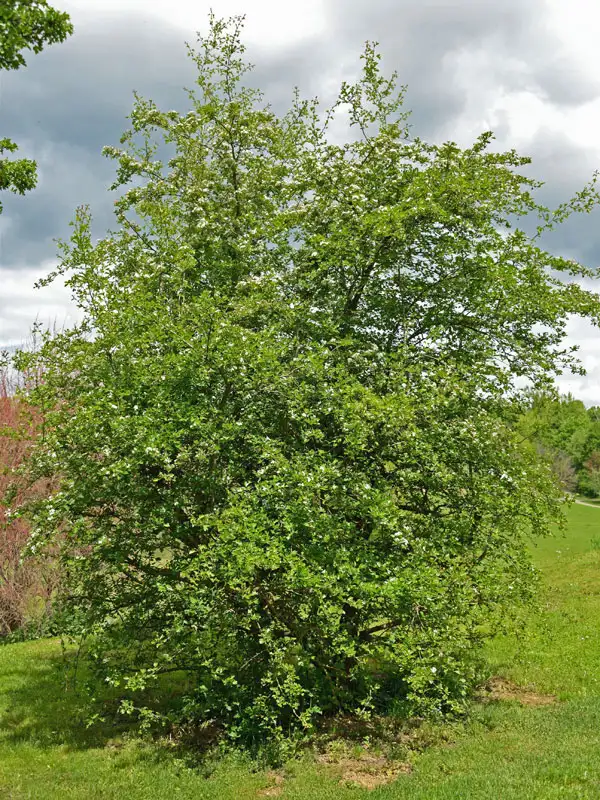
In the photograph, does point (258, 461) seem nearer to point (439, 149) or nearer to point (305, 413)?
point (305, 413)

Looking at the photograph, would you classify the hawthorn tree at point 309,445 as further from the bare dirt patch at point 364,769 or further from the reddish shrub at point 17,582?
the reddish shrub at point 17,582

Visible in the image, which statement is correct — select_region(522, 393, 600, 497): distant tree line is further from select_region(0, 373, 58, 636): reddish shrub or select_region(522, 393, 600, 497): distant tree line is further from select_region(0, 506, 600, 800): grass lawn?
select_region(0, 506, 600, 800): grass lawn

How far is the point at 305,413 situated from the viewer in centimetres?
983

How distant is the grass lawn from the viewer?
8.60 metres

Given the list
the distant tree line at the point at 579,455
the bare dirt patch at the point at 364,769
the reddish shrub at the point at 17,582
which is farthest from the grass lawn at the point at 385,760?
the distant tree line at the point at 579,455

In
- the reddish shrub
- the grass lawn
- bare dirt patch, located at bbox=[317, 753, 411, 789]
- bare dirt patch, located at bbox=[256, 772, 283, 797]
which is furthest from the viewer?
the reddish shrub

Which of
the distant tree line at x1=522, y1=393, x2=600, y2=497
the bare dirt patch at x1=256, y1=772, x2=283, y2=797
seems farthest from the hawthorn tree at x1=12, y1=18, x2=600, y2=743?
the distant tree line at x1=522, y1=393, x2=600, y2=497

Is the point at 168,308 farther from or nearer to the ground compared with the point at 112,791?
farther from the ground

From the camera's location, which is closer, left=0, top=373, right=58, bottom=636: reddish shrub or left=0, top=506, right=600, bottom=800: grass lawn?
left=0, top=506, right=600, bottom=800: grass lawn

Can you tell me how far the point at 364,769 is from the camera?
9.71m

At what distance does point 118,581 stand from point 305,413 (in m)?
4.84

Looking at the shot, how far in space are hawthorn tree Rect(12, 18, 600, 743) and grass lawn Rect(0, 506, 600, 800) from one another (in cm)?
78

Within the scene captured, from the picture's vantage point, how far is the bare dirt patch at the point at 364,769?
30.5ft

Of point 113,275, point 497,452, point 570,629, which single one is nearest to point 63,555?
point 113,275
